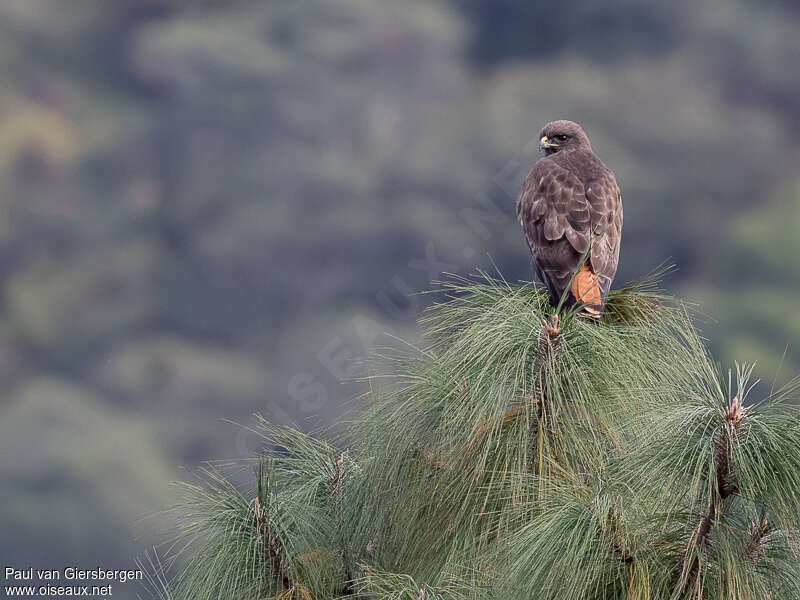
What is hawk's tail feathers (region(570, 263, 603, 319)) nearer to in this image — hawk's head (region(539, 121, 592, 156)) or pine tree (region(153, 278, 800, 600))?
pine tree (region(153, 278, 800, 600))

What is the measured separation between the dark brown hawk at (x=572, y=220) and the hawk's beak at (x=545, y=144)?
11.7 inches

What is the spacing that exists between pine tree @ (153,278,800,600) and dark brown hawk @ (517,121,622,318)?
40cm

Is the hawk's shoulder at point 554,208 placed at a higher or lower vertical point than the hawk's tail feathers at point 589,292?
higher

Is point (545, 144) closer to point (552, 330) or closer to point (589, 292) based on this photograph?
point (589, 292)

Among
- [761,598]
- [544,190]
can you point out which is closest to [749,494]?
[761,598]

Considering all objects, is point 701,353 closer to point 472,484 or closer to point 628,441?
point 628,441

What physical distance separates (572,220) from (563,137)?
832mm

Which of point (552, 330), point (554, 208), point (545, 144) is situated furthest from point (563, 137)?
point (552, 330)

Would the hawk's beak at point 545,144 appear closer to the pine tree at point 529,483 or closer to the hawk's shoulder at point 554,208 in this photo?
the hawk's shoulder at point 554,208

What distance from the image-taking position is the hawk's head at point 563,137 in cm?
449

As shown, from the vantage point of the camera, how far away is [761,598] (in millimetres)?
2193

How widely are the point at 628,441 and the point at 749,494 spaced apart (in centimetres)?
61

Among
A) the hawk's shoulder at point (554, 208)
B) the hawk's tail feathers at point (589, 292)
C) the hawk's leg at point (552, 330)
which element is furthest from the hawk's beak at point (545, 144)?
the hawk's leg at point (552, 330)

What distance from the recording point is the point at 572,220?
3861mm
